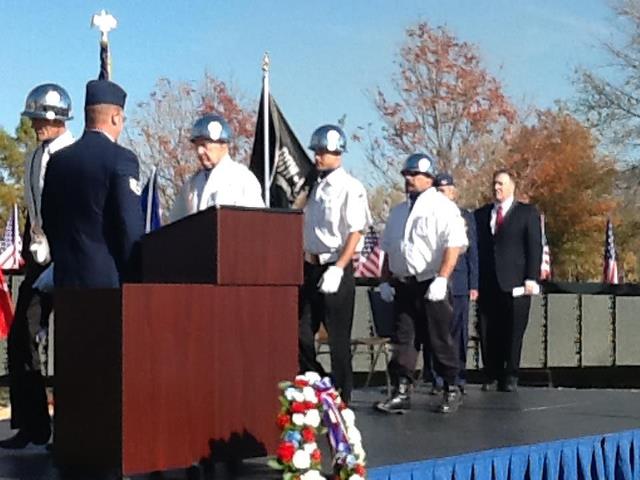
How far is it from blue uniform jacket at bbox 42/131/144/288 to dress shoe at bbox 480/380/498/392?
4734mm

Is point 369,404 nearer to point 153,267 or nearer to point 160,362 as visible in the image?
point 153,267

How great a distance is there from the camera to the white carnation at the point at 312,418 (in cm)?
411

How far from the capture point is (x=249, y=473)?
4562 millimetres

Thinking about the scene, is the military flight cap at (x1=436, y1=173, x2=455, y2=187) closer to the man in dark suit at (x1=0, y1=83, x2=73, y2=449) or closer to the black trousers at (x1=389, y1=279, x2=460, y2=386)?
the black trousers at (x1=389, y1=279, x2=460, y2=386)

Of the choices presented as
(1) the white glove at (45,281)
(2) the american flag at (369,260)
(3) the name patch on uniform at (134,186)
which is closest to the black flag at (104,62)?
(1) the white glove at (45,281)

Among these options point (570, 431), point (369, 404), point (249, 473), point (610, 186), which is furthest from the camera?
point (610, 186)

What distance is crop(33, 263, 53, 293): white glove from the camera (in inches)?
198

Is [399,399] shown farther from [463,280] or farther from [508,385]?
[463,280]

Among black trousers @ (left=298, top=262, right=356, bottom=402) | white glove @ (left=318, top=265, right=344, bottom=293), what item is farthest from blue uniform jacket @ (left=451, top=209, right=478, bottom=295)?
white glove @ (left=318, top=265, right=344, bottom=293)

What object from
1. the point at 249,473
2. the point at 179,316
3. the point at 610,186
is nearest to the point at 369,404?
the point at 249,473

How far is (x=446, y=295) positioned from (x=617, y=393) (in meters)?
2.42

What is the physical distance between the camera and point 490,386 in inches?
352

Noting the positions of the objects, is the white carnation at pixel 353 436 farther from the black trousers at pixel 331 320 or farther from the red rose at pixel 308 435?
the black trousers at pixel 331 320

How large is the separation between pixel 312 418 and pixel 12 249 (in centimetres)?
1149
